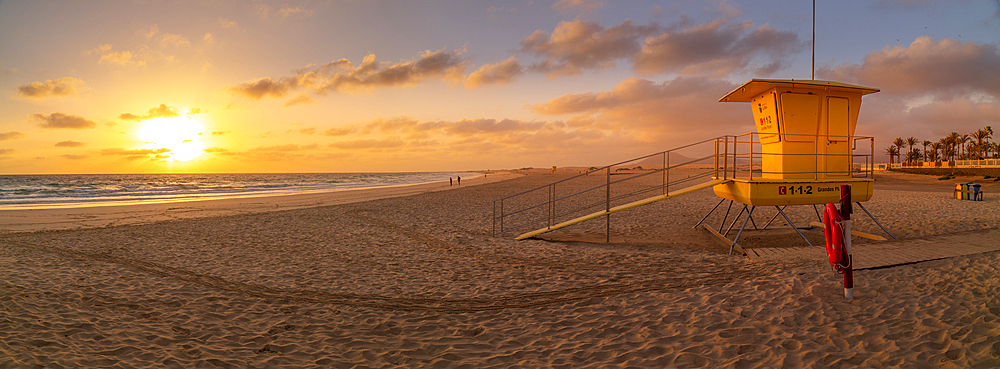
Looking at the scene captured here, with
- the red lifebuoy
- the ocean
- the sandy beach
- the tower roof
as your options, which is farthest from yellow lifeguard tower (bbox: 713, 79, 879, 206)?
the ocean

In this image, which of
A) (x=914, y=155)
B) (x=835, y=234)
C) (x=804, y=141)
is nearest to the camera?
(x=835, y=234)

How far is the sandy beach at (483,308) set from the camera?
155 inches

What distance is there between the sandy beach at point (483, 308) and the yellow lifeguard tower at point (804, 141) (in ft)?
5.61

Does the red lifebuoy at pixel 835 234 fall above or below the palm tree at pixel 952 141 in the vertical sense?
below

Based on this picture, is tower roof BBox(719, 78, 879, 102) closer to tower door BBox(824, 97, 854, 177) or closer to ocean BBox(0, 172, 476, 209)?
tower door BBox(824, 97, 854, 177)

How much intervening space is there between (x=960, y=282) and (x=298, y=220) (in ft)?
54.8

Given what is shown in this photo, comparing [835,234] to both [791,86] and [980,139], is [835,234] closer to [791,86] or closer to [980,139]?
[791,86]

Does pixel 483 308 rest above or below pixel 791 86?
below

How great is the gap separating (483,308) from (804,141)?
8.10m

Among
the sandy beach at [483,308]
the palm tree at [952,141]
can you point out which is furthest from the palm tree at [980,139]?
the sandy beach at [483,308]

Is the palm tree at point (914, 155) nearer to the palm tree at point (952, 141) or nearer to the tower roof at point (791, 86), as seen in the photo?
the palm tree at point (952, 141)

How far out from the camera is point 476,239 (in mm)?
10734

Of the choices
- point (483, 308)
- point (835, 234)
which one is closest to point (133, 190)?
point (483, 308)

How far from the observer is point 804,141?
878 cm
